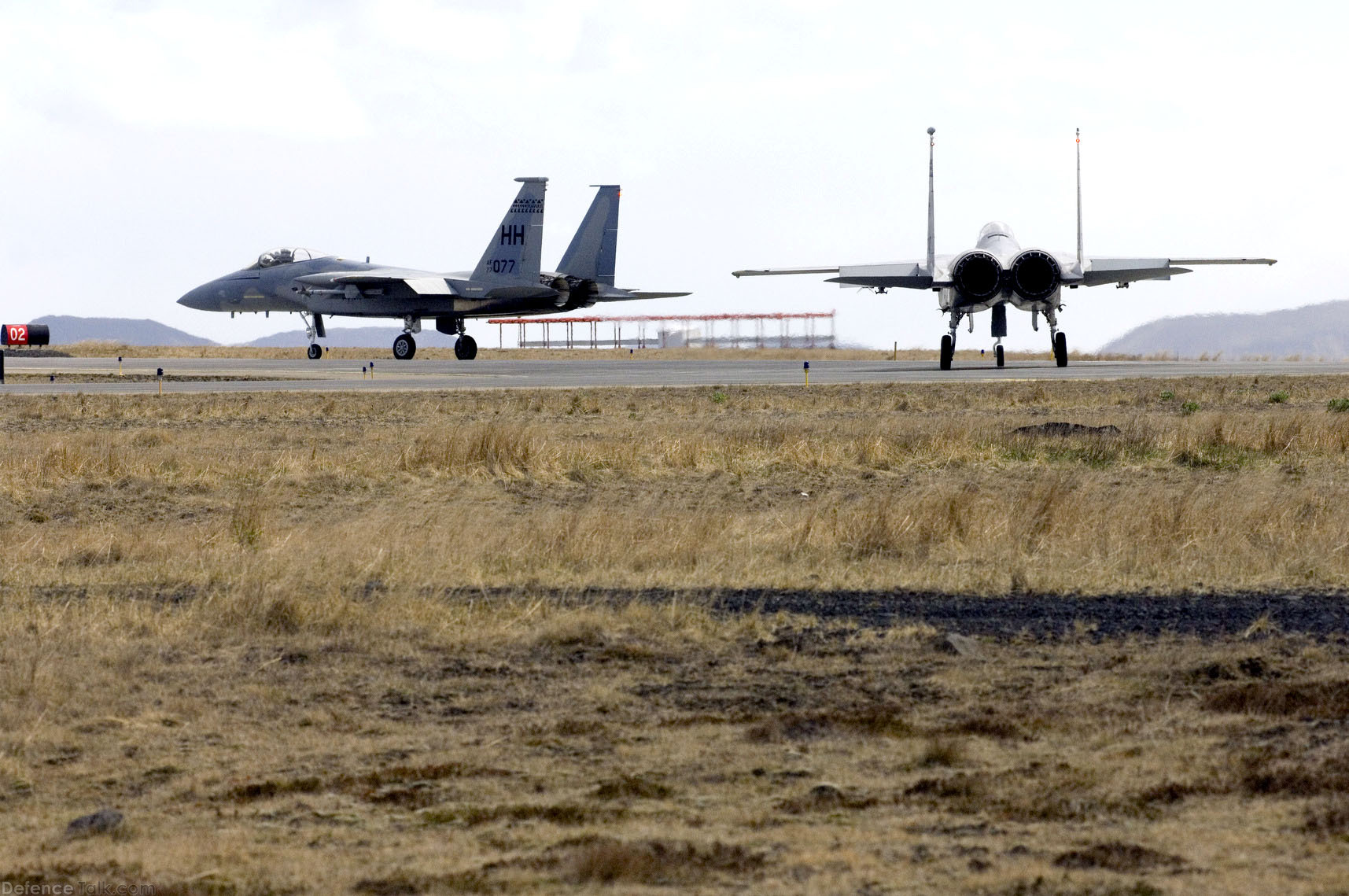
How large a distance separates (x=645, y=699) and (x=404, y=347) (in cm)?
5075

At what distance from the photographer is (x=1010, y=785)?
594cm

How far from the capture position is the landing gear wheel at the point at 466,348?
185 feet

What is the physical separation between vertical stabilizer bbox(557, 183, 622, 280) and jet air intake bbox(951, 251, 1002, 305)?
13937 millimetres

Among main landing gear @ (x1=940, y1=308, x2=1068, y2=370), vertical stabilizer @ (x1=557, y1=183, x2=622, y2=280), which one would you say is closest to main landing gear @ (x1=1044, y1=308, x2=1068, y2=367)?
main landing gear @ (x1=940, y1=308, x2=1068, y2=370)

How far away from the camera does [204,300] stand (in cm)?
5572

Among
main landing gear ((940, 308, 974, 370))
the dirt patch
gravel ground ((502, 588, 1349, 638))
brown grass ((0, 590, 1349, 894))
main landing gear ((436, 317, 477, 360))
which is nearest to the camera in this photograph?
the dirt patch

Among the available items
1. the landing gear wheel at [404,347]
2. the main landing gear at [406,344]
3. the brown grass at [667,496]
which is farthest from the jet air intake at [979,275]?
the landing gear wheel at [404,347]

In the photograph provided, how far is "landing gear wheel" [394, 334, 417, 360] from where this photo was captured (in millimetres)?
56559

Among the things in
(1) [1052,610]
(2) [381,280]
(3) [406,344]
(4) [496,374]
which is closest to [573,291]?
(4) [496,374]

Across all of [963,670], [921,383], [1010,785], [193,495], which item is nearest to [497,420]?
[193,495]

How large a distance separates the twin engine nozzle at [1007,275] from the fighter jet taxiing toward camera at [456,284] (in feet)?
46.7

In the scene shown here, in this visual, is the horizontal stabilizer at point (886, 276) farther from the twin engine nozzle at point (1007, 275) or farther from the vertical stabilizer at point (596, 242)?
the vertical stabilizer at point (596, 242)

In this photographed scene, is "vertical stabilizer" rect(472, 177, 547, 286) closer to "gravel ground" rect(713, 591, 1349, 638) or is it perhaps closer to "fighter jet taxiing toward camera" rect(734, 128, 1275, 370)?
"fighter jet taxiing toward camera" rect(734, 128, 1275, 370)

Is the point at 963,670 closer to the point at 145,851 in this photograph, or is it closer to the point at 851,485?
the point at 145,851
